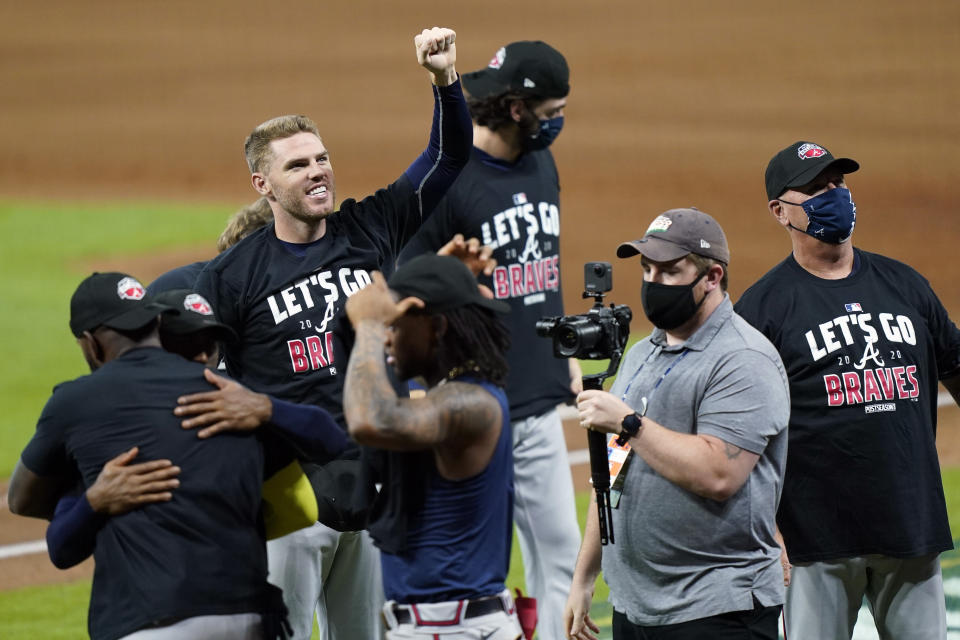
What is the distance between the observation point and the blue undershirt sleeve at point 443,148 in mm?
4484

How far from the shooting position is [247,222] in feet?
16.3

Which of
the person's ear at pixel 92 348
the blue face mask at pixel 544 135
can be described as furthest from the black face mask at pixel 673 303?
the blue face mask at pixel 544 135

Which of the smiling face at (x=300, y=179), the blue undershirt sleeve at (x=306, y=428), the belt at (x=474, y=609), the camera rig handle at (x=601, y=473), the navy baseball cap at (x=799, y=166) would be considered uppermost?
Answer: the smiling face at (x=300, y=179)

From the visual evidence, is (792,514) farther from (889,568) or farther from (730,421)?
(730,421)

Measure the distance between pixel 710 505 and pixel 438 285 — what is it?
104 cm

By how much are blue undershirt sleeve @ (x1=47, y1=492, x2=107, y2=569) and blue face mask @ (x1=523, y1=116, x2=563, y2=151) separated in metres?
2.90

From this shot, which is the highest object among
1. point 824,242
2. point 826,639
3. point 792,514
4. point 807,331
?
point 824,242

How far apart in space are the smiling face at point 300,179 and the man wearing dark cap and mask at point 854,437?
147 centimetres

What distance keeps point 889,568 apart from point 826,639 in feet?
1.04

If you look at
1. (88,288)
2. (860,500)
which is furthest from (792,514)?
(88,288)

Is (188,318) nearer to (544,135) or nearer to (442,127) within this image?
(442,127)

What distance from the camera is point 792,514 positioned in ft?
14.1

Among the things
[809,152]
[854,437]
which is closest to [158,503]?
[854,437]

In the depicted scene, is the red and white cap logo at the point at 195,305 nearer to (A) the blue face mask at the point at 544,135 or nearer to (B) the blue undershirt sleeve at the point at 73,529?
(B) the blue undershirt sleeve at the point at 73,529
